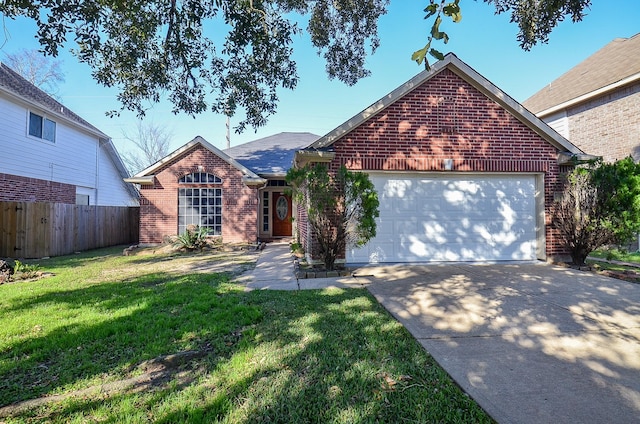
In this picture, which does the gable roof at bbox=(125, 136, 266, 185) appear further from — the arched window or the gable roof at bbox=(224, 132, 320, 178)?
the gable roof at bbox=(224, 132, 320, 178)

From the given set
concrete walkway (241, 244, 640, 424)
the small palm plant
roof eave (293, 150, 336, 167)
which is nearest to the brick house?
roof eave (293, 150, 336, 167)

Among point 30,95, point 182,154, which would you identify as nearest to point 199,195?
point 182,154

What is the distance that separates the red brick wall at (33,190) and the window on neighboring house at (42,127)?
74.5 inches

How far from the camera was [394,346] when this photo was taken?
129 inches

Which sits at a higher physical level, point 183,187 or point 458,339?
point 183,187

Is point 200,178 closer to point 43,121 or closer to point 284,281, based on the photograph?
point 43,121

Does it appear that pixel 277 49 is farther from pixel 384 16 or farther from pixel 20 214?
pixel 20 214

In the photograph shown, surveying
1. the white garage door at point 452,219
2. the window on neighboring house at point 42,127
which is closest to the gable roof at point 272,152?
the white garage door at point 452,219

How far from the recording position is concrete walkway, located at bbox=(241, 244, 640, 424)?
237 centimetres

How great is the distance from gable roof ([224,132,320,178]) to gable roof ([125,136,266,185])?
110cm

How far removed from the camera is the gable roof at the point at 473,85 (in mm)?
7480

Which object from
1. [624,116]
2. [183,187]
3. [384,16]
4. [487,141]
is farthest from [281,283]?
[624,116]

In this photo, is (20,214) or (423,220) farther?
(20,214)

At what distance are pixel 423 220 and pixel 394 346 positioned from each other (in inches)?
207
